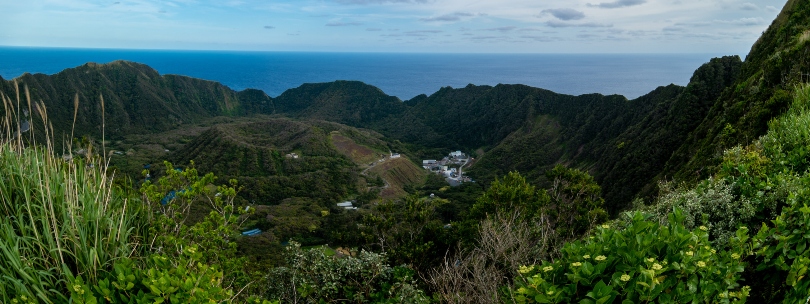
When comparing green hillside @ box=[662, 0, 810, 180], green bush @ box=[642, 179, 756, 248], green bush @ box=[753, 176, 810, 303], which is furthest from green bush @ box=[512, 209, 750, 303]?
green hillside @ box=[662, 0, 810, 180]

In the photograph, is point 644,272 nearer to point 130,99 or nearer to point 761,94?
point 761,94

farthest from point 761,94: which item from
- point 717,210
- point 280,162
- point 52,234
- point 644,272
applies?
point 280,162

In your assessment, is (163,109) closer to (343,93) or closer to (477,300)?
(343,93)

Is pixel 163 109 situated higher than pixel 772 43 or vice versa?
pixel 772 43

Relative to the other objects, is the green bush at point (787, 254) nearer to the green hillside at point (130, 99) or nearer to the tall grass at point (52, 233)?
the tall grass at point (52, 233)

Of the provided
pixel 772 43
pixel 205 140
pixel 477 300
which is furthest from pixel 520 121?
pixel 477 300

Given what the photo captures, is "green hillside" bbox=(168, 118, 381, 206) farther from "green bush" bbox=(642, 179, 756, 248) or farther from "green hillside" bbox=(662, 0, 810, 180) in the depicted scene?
"green bush" bbox=(642, 179, 756, 248)
